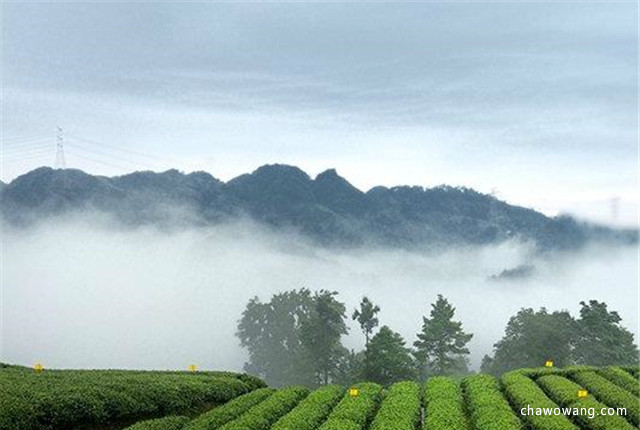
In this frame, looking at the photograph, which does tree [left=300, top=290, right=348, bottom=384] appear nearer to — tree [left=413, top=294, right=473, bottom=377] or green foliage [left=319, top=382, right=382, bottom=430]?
tree [left=413, top=294, right=473, bottom=377]

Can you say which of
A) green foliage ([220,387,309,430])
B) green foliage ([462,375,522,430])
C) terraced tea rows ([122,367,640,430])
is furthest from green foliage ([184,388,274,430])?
green foliage ([462,375,522,430])

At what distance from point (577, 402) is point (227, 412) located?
1826cm

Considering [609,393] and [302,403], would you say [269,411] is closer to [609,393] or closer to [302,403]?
[302,403]

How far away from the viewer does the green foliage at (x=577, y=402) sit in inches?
1153

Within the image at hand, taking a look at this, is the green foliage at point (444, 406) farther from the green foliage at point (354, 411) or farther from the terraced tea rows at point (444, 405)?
the green foliage at point (354, 411)

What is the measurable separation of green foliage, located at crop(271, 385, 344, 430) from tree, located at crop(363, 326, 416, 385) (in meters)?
23.3

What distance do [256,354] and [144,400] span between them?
7552 centimetres

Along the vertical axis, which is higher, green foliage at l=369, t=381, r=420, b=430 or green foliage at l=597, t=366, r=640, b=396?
green foliage at l=597, t=366, r=640, b=396

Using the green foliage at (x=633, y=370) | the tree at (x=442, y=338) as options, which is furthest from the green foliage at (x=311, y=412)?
the tree at (x=442, y=338)

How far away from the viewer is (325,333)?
75.2m

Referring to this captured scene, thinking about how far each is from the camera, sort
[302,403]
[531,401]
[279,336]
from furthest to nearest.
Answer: [279,336] < [302,403] < [531,401]

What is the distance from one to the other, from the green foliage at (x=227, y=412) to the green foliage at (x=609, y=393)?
1943 centimetres

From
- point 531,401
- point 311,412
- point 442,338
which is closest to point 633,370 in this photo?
point 531,401

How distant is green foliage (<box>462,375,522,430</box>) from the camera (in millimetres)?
30047
